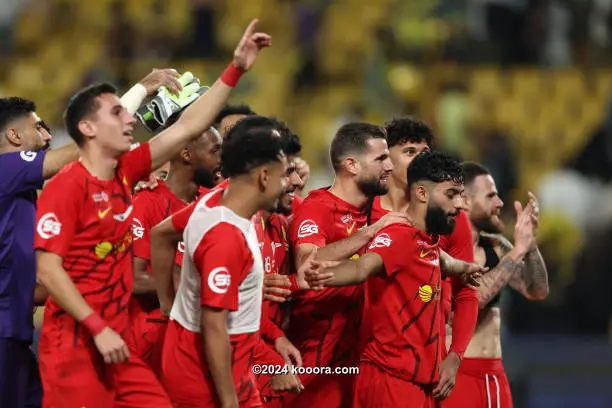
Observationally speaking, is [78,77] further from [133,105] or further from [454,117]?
[133,105]

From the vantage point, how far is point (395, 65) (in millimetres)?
13906

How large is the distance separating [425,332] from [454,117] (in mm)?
7873

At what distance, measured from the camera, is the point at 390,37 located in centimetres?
1414

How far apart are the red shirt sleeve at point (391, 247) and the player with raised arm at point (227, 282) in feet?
3.30

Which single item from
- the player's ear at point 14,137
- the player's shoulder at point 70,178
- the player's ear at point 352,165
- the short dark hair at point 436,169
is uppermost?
the player's ear at point 352,165

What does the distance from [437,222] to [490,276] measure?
3.92 feet

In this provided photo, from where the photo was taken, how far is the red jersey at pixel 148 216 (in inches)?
237

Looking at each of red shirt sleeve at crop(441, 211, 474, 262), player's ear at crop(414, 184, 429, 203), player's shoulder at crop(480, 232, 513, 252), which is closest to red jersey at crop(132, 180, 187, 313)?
player's ear at crop(414, 184, 429, 203)

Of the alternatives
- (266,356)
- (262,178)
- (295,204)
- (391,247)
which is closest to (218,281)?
(262,178)

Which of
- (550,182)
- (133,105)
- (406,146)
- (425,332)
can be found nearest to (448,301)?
(425,332)

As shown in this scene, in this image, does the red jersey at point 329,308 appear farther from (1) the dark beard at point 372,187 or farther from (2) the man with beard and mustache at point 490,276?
(2) the man with beard and mustache at point 490,276

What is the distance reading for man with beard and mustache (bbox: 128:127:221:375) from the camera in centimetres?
595

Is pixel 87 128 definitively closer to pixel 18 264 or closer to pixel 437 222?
pixel 18 264

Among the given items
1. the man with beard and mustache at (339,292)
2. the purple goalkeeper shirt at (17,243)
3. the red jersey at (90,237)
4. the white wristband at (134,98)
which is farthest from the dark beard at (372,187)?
the purple goalkeeper shirt at (17,243)
